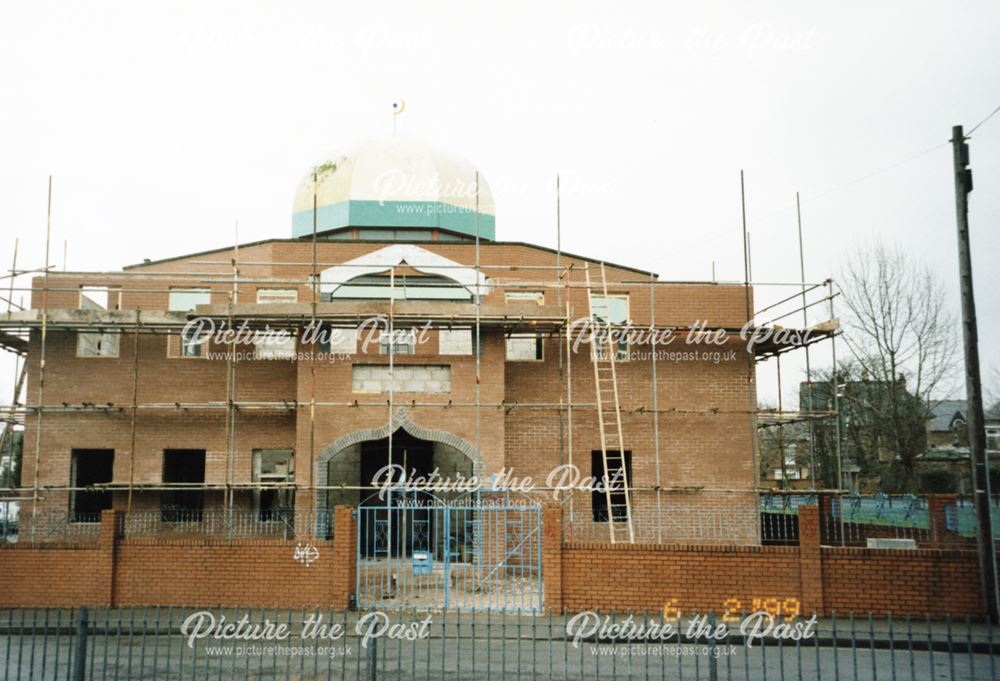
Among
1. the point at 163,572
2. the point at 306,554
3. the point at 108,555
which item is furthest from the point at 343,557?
the point at 108,555

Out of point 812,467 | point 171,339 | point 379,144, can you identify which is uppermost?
point 379,144

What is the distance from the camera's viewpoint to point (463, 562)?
19500 millimetres

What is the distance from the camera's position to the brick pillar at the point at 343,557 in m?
14.8

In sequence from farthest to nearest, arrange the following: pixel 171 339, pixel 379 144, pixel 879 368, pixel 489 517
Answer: pixel 879 368, pixel 379 144, pixel 171 339, pixel 489 517

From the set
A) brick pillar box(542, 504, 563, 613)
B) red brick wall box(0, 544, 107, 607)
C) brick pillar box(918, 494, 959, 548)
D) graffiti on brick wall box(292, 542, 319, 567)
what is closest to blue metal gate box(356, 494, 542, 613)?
brick pillar box(542, 504, 563, 613)

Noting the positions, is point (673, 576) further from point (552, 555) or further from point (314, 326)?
point (314, 326)

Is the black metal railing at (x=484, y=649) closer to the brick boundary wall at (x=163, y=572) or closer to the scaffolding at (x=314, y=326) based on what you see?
the brick boundary wall at (x=163, y=572)

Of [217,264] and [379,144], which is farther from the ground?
[379,144]

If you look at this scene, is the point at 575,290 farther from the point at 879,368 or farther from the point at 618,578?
the point at 879,368

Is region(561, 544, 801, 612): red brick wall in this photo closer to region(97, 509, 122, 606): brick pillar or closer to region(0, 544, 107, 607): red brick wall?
region(97, 509, 122, 606): brick pillar

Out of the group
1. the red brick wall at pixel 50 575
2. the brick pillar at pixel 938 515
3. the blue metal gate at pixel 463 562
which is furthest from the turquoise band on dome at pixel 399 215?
the brick pillar at pixel 938 515

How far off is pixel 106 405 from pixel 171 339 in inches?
86.0

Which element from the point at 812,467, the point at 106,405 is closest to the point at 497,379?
the point at 812,467

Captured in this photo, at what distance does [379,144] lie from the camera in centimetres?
2523
